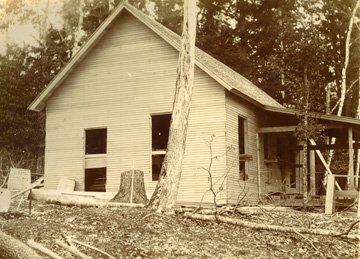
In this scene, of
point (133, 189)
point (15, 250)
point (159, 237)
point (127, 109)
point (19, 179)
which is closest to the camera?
point (15, 250)

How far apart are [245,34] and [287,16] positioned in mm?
2980

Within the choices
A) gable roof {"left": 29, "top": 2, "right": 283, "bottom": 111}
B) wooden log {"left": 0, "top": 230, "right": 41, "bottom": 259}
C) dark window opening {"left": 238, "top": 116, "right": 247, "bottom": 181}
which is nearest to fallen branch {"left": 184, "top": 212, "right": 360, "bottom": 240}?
wooden log {"left": 0, "top": 230, "right": 41, "bottom": 259}

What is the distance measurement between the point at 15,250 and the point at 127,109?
30.7 ft

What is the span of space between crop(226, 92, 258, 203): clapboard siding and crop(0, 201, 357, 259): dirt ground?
448 centimetres

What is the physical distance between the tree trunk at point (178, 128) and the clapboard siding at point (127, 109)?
4.13 meters

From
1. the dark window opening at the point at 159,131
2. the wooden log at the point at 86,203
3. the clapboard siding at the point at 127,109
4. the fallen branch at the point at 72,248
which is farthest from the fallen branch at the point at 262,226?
the dark window opening at the point at 159,131

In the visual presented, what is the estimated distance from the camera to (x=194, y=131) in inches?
576

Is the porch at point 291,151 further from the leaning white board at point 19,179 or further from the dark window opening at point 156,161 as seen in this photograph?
the leaning white board at point 19,179

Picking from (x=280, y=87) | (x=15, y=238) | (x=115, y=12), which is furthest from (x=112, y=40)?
(x=280, y=87)

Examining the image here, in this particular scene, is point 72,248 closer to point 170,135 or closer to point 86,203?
point 170,135

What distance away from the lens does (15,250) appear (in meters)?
6.60


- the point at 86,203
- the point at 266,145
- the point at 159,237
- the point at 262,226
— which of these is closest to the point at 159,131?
the point at 266,145

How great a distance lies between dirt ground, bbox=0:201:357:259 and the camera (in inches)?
291

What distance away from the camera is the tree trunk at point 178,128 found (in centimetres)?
976
